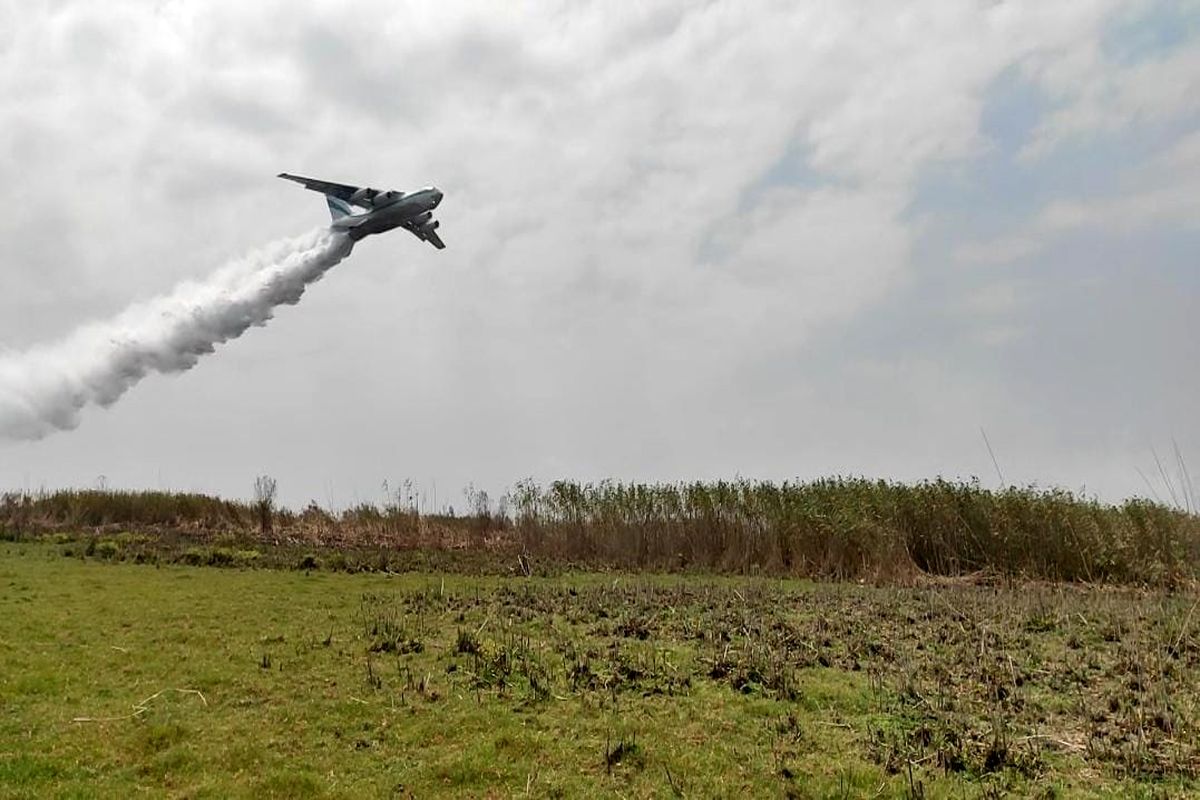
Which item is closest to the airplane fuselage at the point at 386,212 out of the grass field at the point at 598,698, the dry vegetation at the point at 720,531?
the dry vegetation at the point at 720,531

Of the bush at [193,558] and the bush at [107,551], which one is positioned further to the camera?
the bush at [107,551]

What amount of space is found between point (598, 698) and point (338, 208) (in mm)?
23253

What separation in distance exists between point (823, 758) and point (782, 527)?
14501mm

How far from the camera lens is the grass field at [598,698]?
5.46m

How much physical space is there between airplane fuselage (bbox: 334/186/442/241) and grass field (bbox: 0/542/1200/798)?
15.8 m

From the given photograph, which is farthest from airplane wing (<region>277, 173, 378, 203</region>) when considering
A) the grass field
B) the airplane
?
the grass field

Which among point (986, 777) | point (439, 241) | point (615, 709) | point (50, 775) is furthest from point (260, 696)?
point (439, 241)

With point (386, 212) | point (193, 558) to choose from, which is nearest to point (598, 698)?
point (193, 558)

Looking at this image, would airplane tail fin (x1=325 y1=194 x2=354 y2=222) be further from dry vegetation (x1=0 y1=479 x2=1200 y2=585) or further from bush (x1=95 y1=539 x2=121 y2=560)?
bush (x1=95 y1=539 x2=121 y2=560)

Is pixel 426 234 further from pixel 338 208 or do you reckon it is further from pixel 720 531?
pixel 720 531

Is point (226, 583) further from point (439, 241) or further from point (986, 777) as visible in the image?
point (439, 241)

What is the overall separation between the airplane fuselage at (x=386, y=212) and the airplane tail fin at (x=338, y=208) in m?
1.74

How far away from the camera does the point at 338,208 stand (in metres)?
26.8

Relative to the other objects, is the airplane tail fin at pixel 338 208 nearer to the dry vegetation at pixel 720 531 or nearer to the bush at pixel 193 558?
the dry vegetation at pixel 720 531
